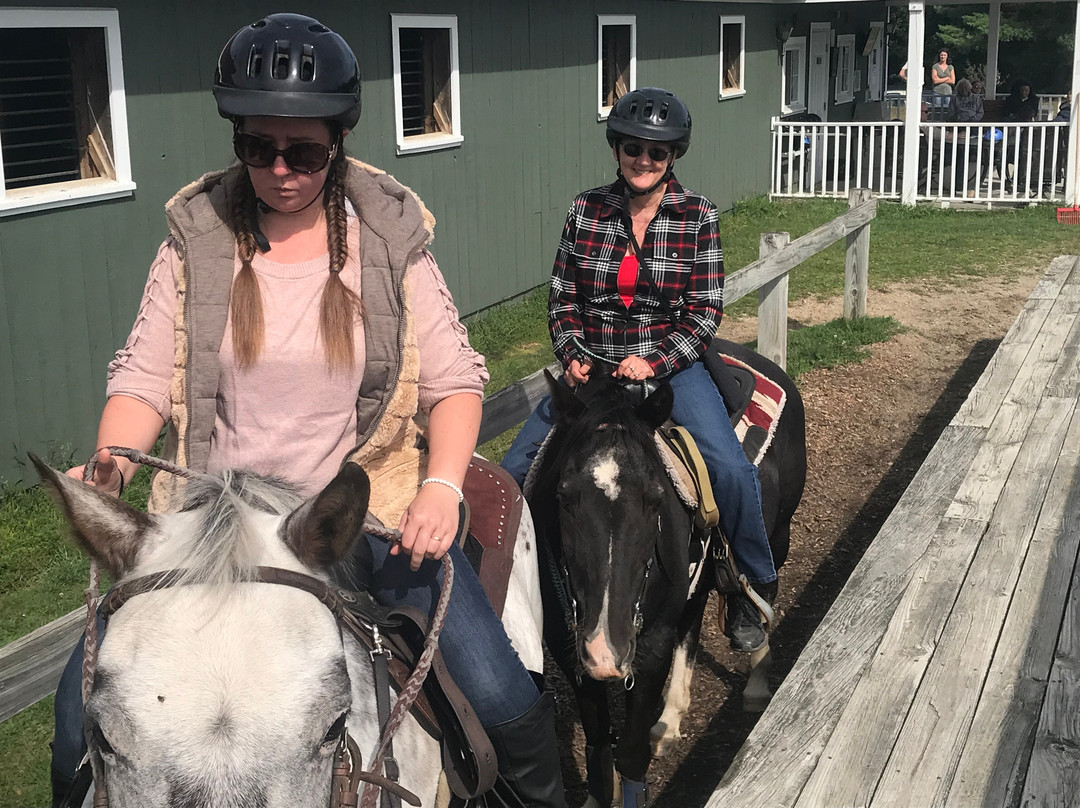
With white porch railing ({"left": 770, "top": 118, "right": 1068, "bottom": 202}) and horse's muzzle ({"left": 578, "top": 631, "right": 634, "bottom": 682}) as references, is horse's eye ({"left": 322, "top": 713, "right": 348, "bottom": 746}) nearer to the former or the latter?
horse's muzzle ({"left": 578, "top": 631, "right": 634, "bottom": 682})

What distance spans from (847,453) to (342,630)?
22.2 feet

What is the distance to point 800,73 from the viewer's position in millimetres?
23734

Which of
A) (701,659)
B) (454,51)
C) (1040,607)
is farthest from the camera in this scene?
(454,51)

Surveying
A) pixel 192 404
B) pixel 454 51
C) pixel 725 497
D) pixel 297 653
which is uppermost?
pixel 454 51

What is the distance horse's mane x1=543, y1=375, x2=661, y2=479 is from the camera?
3898 millimetres

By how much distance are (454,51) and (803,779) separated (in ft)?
30.6

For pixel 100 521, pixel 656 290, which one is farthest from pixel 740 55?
pixel 100 521

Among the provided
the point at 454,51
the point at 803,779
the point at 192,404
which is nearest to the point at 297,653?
the point at 192,404

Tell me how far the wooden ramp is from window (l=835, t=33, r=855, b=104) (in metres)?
22.8

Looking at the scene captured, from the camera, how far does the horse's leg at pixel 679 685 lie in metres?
4.69

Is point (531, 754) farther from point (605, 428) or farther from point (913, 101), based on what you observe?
point (913, 101)

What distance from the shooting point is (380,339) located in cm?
249

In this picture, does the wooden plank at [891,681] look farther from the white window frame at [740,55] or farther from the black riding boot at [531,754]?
the white window frame at [740,55]

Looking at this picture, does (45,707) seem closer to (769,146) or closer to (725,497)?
(725,497)
